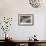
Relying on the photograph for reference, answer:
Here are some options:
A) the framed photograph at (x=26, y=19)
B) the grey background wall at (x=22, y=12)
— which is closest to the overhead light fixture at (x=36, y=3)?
the grey background wall at (x=22, y=12)

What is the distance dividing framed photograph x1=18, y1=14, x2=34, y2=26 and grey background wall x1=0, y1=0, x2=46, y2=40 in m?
0.10

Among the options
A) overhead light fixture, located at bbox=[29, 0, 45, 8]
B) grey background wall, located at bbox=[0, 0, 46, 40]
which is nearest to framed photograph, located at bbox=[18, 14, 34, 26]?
grey background wall, located at bbox=[0, 0, 46, 40]

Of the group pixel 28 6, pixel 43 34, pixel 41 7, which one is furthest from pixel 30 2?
pixel 43 34

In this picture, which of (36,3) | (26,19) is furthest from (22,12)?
(36,3)

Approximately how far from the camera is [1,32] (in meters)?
3.99

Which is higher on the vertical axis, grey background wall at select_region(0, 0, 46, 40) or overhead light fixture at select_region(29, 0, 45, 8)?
overhead light fixture at select_region(29, 0, 45, 8)

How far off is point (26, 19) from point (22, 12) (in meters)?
0.28

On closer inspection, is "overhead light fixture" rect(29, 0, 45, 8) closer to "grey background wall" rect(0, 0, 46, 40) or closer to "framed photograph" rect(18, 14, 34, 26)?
"grey background wall" rect(0, 0, 46, 40)

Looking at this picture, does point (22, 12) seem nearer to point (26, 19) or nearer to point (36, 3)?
point (26, 19)

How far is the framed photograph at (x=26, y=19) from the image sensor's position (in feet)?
12.9

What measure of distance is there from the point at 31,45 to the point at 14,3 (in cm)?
156

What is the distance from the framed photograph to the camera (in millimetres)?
3939

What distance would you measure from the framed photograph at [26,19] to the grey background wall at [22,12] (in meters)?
0.10

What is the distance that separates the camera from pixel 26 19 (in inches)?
156
